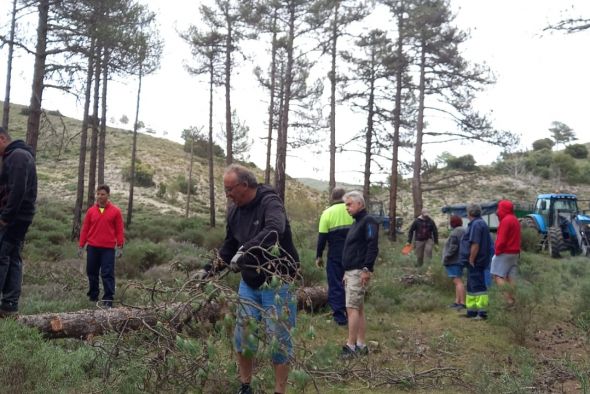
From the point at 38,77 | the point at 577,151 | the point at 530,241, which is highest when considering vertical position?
the point at 577,151

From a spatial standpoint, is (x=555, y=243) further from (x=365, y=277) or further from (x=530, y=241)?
(x=365, y=277)

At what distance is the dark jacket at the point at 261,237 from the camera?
3.60 metres

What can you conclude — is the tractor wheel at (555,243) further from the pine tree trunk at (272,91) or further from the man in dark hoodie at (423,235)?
the pine tree trunk at (272,91)

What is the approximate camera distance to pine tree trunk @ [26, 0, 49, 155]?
1197 centimetres

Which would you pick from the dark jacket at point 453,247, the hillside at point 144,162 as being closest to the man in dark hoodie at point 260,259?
the dark jacket at point 453,247

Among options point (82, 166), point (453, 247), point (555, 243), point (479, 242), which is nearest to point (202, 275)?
point (479, 242)

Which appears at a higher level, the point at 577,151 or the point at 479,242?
the point at 577,151

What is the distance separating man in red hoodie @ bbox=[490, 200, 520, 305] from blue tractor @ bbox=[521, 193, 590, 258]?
10952 millimetres

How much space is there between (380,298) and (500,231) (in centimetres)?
216

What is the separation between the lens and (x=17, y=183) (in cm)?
479

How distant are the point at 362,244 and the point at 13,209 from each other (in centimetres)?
338

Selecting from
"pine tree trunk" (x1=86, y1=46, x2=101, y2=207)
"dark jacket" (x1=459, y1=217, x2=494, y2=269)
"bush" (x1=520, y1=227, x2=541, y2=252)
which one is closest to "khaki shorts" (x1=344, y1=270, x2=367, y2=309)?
"dark jacket" (x1=459, y1=217, x2=494, y2=269)

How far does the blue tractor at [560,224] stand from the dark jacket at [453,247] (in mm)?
11164

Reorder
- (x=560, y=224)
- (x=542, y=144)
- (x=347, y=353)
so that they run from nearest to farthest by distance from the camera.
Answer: (x=347, y=353) < (x=560, y=224) < (x=542, y=144)
